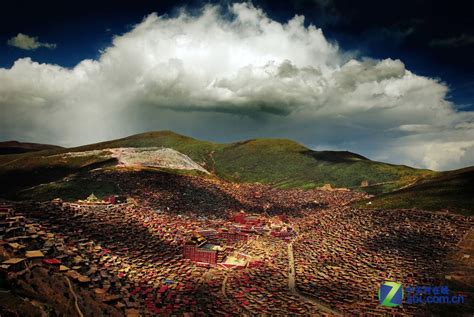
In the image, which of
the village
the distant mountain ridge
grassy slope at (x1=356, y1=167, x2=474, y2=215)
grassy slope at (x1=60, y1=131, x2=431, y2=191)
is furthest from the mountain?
grassy slope at (x1=356, y1=167, x2=474, y2=215)

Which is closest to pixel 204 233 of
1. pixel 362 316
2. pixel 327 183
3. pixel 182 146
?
pixel 362 316

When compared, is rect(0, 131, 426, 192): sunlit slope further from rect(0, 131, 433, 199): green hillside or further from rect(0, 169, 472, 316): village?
rect(0, 169, 472, 316): village

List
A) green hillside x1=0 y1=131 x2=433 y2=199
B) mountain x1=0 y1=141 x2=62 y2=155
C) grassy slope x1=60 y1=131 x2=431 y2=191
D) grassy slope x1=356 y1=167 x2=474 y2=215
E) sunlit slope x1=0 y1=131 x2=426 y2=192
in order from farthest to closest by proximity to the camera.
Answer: mountain x1=0 y1=141 x2=62 y2=155
grassy slope x1=60 y1=131 x2=431 y2=191
sunlit slope x1=0 y1=131 x2=426 y2=192
green hillside x1=0 y1=131 x2=433 y2=199
grassy slope x1=356 y1=167 x2=474 y2=215

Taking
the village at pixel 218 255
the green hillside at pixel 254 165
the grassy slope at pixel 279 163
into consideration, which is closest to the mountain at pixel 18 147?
the green hillside at pixel 254 165

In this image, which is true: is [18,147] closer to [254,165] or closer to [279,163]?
[254,165]

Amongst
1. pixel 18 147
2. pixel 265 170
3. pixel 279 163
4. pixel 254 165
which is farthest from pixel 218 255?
pixel 18 147

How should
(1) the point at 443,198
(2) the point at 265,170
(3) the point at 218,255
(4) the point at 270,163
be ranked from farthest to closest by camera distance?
(4) the point at 270,163, (2) the point at 265,170, (1) the point at 443,198, (3) the point at 218,255
